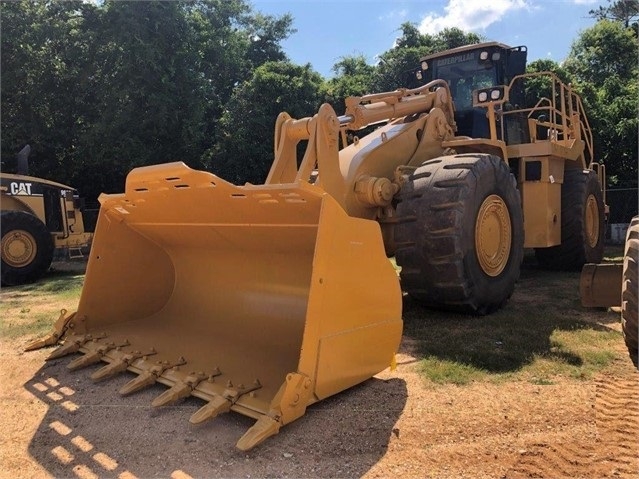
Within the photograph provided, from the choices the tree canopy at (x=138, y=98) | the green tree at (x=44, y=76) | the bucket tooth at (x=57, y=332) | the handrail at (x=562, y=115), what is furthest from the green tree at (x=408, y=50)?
the bucket tooth at (x=57, y=332)

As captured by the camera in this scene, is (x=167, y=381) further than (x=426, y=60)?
No

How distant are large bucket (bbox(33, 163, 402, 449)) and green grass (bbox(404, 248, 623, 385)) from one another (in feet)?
2.30

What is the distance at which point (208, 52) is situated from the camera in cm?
1934

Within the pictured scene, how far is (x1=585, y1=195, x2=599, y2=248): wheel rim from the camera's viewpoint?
8489mm

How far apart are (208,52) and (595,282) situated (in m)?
→ 17.7

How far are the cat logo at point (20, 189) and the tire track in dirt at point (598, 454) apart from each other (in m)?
11.3

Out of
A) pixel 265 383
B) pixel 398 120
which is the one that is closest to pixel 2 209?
pixel 398 120

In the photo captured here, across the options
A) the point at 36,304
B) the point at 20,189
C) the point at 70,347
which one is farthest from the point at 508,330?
the point at 20,189

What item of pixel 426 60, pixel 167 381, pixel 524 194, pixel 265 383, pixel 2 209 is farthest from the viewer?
pixel 2 209

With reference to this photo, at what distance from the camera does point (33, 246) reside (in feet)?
34.3

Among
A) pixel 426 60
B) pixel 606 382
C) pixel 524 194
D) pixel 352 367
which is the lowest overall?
pixel 606 382

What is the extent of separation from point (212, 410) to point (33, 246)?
29.2ft

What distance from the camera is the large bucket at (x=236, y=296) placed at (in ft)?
10.3

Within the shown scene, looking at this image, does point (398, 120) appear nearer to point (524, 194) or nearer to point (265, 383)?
point (524, 194)
